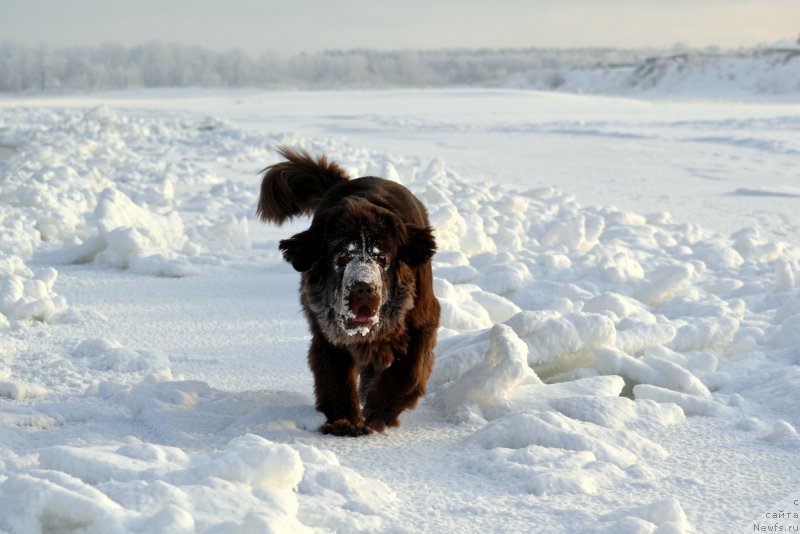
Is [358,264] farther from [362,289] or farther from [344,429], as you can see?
[344,429]

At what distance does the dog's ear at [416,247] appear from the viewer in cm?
318

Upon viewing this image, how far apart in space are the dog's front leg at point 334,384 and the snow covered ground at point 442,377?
0.07 metres

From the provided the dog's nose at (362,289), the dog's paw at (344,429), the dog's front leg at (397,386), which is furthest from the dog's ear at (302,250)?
the dog's paw at (344,429)

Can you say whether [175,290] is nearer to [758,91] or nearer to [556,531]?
[556,531]

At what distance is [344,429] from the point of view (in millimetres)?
3232

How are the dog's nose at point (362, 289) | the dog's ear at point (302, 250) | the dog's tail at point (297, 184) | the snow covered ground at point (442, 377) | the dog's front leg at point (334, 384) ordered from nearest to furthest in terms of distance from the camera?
the snow covered ground at point (442, 377), the dog's nose at point (362, 289), the dog's ear at point (302, 250), the dog's front leg at point (334, 384), the dog's tail at point (297, 184)

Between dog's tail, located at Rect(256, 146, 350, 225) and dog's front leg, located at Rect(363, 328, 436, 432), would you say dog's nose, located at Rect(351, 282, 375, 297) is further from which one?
dog's tail, located at Rect(256, 146, 350, 225)

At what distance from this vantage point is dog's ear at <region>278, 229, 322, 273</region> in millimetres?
3166

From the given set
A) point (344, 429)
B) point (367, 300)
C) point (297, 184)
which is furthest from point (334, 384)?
point (297, 184)

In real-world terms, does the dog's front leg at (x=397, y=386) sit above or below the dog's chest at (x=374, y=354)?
below

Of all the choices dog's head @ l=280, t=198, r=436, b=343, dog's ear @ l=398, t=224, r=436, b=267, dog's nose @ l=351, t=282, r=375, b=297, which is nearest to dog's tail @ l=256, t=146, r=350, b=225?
dog's head @ l=280, t=198, r=436, b=343

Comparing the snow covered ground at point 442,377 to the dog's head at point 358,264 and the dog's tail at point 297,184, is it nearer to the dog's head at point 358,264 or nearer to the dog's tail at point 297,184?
the dog's head at point 358,264

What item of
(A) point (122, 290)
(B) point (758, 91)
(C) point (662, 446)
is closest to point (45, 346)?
(A) point (122, 290)

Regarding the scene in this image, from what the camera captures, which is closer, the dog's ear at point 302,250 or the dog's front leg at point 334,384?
the dog's ear at point 302,250
